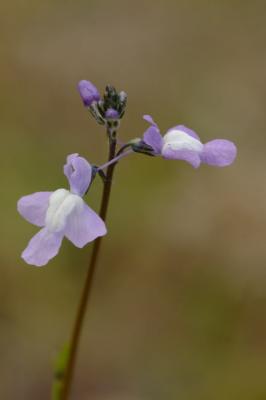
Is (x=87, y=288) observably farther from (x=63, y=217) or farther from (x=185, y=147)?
(x=185, y=147)

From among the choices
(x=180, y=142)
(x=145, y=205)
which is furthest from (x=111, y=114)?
(x=145, y=205)

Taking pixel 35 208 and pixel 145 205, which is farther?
pixel 145 205

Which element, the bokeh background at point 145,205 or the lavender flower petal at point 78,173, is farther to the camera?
the bokeh background at point 145,205

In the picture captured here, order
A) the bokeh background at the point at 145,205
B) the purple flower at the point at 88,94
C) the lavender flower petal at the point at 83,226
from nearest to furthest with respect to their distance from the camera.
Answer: the lavender flower petal at the point at 83,226, the purple flower at the point at 88,94, the bokeh background at the point at 145,205

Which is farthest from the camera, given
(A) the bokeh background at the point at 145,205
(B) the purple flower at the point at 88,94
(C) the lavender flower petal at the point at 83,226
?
(A) the bokeh background at the point at 145,205

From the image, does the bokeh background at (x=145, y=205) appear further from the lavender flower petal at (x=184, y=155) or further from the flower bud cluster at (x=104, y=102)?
the flower bud cluster at (x=104, y=102)

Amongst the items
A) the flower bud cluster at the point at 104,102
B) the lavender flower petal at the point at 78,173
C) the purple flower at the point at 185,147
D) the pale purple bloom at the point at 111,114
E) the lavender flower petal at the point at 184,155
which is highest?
the flower bud cluster at the point at 104,102

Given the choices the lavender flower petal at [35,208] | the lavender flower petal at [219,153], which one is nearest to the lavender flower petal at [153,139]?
the lavender flower petal at [219,153]
